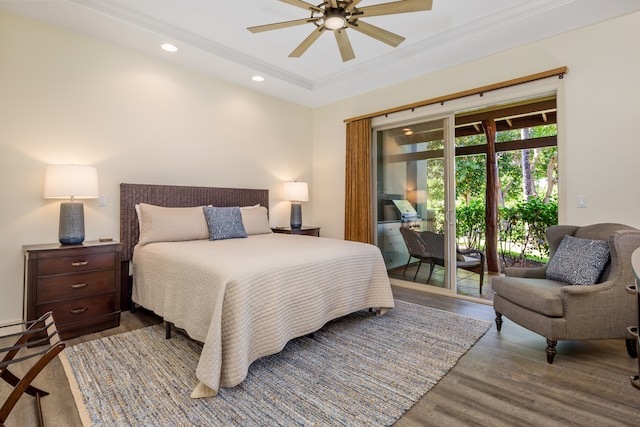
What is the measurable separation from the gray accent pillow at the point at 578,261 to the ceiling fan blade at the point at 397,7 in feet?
7.11

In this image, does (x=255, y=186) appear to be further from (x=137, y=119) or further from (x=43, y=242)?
(x=43, y=242)

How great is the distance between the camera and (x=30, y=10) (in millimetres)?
2732

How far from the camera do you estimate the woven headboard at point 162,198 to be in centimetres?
332

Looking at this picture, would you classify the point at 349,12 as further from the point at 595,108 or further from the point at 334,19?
the point at 595,108

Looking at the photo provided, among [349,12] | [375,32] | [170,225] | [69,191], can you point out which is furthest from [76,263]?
[375,32]

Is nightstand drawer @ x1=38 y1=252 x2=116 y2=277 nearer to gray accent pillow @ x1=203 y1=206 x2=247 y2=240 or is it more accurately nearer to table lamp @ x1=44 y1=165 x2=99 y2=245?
table lamp @ x1=44 y1=165 x2=99 y2=245

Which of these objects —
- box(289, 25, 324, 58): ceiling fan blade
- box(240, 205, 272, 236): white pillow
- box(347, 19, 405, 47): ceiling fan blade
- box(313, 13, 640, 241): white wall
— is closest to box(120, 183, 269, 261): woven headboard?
box(240, 205, 272, 236): white pillow

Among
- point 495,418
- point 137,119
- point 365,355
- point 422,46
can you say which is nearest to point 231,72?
point 137,119

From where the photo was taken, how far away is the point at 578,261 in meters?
2.47

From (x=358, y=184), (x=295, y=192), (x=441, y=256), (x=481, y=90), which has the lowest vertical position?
(x=441, y=256)

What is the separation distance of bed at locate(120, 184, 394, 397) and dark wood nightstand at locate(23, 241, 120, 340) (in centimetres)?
26

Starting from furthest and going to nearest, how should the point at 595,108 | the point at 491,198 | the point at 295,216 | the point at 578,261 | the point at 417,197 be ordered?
1. the point at 491,198
2. the point at 295,216
3. the point at 417,197
4. the point at 595,108
5. the point at 578,261

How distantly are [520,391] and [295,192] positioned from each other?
350cm

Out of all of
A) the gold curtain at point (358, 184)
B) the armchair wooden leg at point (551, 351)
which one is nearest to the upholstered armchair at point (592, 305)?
the armchair wooden leg at point (551, 351)
